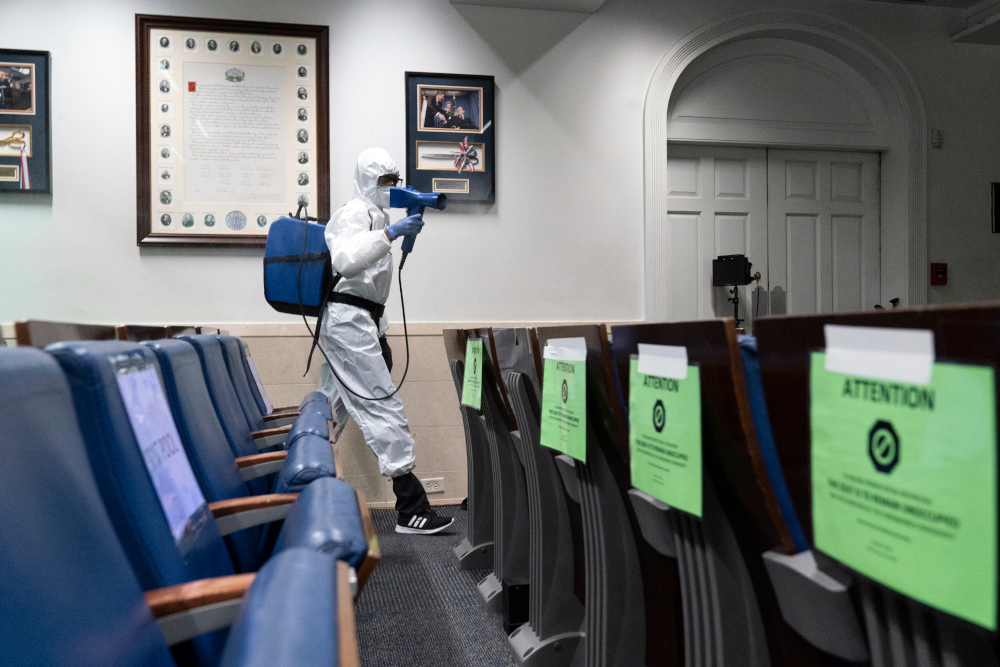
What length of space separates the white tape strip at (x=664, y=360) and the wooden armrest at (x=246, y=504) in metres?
0.68

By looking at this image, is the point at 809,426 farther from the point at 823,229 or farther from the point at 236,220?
the point at 823,229

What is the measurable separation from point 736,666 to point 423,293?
319cm

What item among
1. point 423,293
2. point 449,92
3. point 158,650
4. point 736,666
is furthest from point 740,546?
point 449,92

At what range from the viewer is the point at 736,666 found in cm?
75

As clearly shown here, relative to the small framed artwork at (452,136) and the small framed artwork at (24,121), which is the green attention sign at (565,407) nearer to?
the small framed artwork at (452,136)

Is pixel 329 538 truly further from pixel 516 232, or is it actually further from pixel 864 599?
pixel 516 232

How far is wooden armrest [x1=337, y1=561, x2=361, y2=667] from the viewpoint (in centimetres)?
41

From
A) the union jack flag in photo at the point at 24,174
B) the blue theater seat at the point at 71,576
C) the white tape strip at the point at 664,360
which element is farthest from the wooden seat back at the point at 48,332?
the union jack flag in photo at the point at 24,174

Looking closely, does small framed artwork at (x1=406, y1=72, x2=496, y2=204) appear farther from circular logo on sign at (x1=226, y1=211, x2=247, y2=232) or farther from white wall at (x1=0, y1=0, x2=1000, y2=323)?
circular logo on sign at (x1=226, y1=211, x2=247, y2=232)

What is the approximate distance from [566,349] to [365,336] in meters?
1.99

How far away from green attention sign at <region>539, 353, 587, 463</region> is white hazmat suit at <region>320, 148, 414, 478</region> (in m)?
1.80

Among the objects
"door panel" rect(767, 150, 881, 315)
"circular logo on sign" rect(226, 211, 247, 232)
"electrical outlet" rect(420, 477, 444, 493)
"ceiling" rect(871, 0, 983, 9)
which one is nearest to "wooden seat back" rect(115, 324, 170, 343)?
"circular logo on sign" rect(226, 211, 247, 232)

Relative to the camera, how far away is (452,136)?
383 cm

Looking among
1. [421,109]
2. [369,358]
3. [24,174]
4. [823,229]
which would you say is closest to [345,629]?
[369,358]
